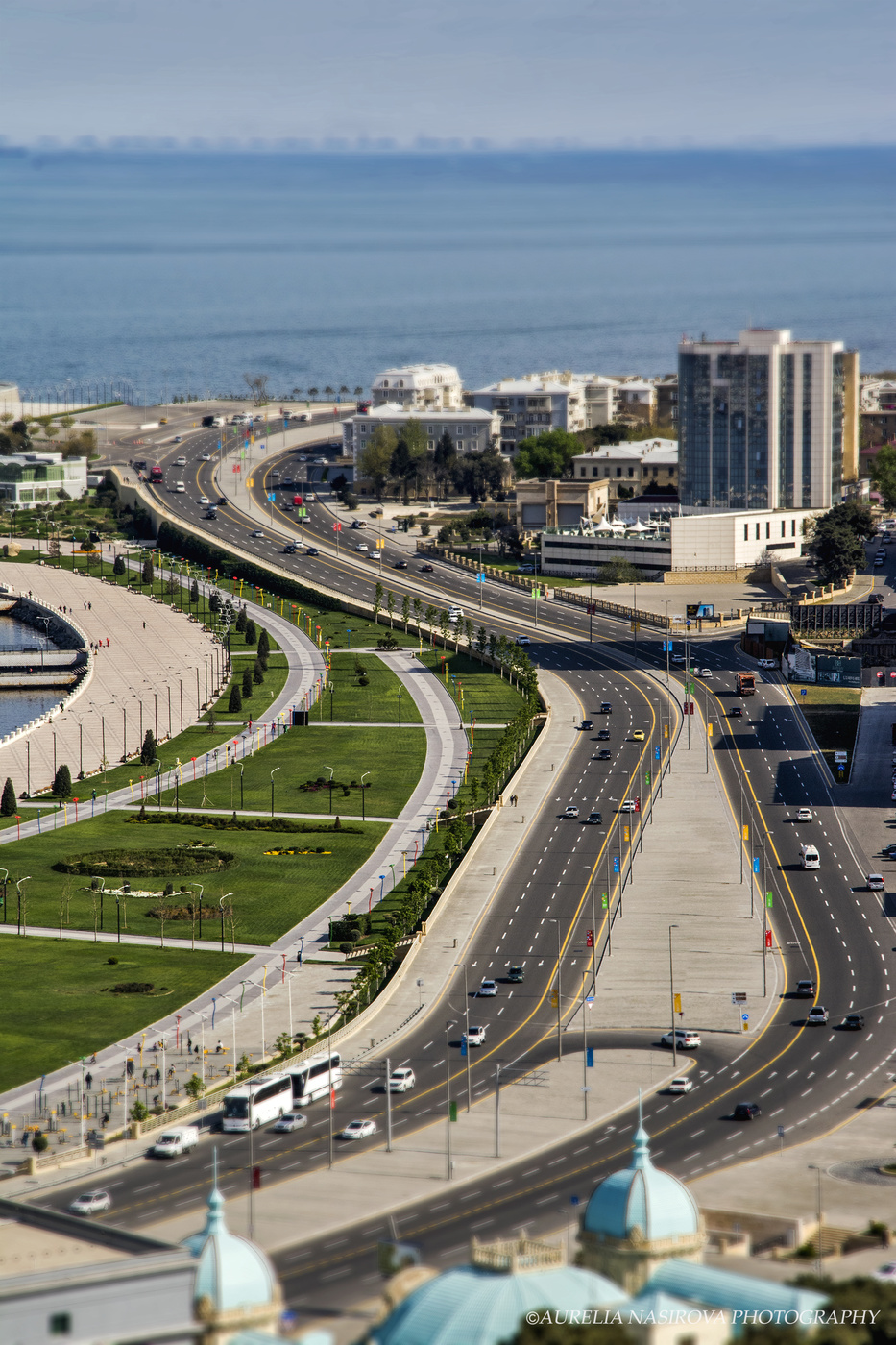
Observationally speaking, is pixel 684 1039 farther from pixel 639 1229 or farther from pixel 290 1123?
pixel 639 1229

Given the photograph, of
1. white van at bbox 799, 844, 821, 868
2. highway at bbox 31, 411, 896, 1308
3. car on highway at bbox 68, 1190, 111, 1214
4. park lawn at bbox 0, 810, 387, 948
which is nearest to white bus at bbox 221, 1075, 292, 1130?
highway at bbox 31, 411, 896, 1308

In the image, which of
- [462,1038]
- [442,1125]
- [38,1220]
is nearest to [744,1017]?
[462,1038]

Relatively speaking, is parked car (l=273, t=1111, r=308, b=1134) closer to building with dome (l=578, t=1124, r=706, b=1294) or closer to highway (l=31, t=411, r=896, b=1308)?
highway (l=31, t=411, r=896, b=1308)

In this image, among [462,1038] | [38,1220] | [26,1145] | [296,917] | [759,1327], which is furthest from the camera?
[296,917]

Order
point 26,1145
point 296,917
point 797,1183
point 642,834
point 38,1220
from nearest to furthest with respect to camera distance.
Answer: point 38,1220, point 797,1183, point 26,1145, point 296,917, point 642,834

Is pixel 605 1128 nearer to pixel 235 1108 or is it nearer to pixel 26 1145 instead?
pixel 235 1108
